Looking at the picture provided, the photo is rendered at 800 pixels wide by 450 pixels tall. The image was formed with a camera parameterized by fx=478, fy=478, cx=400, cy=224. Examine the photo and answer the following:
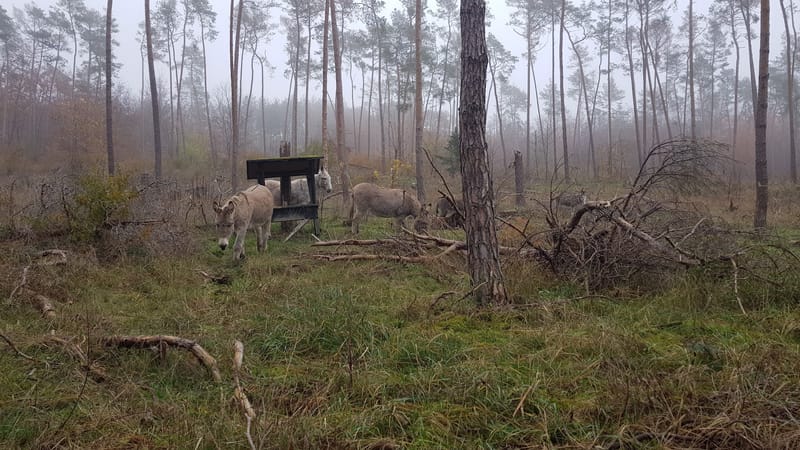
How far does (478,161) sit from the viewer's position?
5.73 metres

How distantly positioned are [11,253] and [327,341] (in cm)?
611

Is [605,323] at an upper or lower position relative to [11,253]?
lower

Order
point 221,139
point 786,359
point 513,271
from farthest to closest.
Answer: point 221,139 < point 513,271 < point 786,359

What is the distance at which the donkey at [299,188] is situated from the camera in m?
14.4

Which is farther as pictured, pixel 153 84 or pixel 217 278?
pixel 153 84

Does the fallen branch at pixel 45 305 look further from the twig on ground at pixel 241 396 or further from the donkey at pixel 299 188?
the donkey at pixel 299 188

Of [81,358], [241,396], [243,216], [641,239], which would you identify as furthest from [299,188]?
[241,396]

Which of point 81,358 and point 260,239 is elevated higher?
point 260,239

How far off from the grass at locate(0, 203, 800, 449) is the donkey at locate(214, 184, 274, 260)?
2742 millimetres

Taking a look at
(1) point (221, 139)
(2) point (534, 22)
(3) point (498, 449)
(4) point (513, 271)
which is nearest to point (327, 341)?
(3) point (498, 449)

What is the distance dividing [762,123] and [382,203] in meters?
10.4

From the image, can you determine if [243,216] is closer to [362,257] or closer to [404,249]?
[362,257]

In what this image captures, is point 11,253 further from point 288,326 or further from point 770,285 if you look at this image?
point 770,285

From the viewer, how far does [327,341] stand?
462 centimetres
